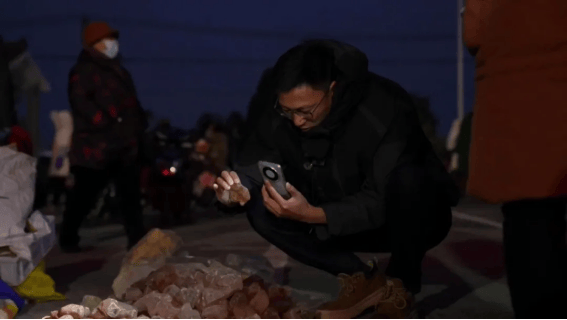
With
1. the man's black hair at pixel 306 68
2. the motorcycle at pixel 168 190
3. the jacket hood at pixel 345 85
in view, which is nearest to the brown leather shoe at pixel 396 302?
the jacket hood at pixel 345 85

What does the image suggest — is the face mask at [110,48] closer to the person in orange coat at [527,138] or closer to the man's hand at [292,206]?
the man's hand at [292,206]

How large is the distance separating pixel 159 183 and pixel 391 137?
613 centimetres

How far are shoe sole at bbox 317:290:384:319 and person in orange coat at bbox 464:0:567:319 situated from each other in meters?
0.86

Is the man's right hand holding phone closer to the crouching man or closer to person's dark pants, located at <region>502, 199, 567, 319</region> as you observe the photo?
the crouching man

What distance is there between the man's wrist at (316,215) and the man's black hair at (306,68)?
53 cm

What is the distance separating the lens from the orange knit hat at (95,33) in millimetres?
5996

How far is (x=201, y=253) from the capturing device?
610 cm

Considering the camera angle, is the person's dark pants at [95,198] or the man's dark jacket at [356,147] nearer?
the man's dark jacket at [356,147]

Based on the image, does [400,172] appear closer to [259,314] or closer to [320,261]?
[320,261]

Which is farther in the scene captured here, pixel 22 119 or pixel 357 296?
pixel 22 119

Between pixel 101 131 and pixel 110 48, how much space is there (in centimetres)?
63

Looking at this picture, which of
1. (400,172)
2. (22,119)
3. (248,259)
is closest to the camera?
(400,172)

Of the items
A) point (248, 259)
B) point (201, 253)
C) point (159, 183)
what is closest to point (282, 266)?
point (248, 259)

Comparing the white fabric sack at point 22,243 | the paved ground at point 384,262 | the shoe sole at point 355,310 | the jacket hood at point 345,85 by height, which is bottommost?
the paved ground at point 384,262
